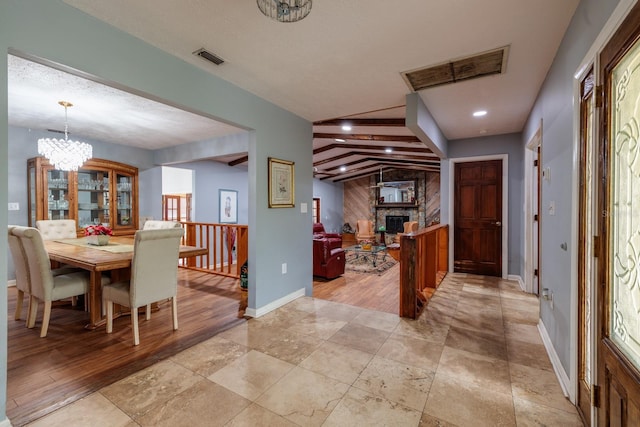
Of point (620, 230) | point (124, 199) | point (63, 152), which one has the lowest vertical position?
point (620, 230)

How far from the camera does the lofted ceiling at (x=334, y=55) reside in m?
1.72

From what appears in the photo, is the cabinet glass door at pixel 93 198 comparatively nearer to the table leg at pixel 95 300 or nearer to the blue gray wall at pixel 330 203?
the table leg at pixel 95 300

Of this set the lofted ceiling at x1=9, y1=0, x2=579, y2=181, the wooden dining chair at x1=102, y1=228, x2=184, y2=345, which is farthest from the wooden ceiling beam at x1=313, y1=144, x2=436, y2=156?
→ the wooden dining chair at x1=102, y1=228, x2=184, y2=345

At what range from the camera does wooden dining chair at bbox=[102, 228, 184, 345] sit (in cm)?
246

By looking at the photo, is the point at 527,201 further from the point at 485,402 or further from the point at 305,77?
the point at 305,77

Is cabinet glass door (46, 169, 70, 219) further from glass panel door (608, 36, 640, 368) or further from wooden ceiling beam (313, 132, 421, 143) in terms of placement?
glass panel door (608, 36, 640, 368)

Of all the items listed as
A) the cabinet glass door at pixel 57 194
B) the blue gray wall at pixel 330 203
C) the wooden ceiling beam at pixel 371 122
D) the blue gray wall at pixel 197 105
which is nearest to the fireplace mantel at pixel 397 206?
the blue gray wall at pixel 330 203

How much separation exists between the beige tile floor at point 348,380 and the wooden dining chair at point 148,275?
66cm

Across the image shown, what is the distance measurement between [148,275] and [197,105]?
158cm

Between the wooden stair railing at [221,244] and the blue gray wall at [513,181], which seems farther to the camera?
the wooden stair railing at [221,244]

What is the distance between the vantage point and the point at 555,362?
2.05 meters

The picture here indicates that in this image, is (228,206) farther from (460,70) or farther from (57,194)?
(460,70)

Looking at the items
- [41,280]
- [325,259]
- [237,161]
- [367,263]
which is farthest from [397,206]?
[41,280]

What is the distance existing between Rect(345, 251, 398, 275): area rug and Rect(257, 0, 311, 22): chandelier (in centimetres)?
487
